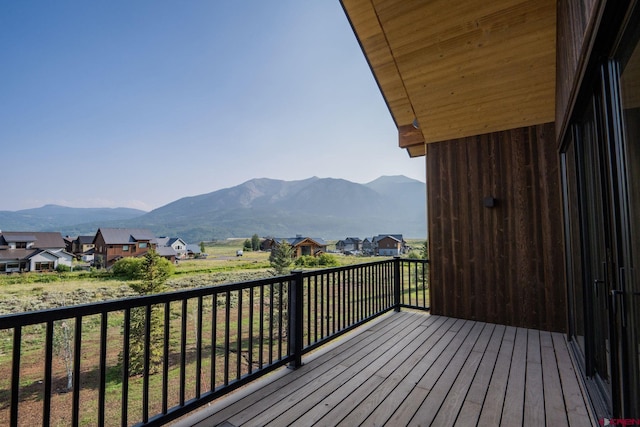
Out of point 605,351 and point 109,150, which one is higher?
point 109,150

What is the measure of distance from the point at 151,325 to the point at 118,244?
44.1 feet

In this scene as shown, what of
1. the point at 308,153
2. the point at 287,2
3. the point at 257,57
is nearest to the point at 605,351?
the point at 287,2

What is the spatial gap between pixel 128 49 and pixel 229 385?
2777cm

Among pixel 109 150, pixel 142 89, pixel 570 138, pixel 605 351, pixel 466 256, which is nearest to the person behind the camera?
pixel 605 351

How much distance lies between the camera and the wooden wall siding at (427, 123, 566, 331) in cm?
344

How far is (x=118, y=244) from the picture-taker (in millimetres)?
16703

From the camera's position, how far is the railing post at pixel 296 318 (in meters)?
2.53

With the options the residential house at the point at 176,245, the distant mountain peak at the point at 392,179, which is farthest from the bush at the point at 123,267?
the distant mountain peak at the point at 392,179

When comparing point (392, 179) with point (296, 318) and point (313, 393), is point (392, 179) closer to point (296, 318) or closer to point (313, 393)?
point (296, 318)

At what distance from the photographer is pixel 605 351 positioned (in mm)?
1784

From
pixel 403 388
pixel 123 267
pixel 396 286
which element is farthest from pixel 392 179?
pixel 403 388

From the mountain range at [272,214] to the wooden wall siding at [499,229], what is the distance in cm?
1534

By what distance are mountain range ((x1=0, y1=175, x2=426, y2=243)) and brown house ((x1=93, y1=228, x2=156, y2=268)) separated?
11228 millimetres

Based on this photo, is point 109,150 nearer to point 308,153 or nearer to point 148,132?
point 148,132
